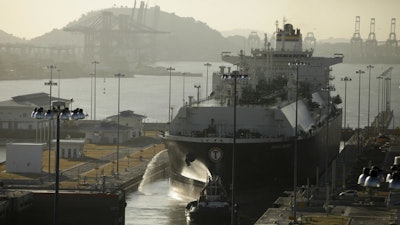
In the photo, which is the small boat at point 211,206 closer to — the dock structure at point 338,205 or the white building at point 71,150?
the dock structure at point 338,205

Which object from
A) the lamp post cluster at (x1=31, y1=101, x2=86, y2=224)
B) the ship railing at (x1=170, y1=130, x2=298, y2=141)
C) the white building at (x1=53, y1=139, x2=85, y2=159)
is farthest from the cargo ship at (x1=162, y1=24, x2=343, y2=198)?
the lamp post cluster at (x1=31, y1=101, x2=86, y2=224)

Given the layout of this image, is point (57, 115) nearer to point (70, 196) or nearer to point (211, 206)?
point (70, 196)

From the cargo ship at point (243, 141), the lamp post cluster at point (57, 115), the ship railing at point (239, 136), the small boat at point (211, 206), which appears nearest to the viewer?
the lamp post cluster at point (57, 115)

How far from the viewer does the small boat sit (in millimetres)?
36594

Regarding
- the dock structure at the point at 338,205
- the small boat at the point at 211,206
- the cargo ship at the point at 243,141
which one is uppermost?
the cargo ship at the point at 243,141

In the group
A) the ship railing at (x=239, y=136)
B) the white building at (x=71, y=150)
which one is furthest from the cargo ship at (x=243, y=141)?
the white building at (x=71, y=150)

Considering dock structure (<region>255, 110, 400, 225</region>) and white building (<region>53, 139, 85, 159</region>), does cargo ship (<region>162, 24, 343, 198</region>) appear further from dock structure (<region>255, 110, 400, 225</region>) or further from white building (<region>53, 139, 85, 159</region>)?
white building (<region>53, 139, 85, 159</region>)

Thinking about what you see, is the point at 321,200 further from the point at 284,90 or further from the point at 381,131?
the point at 381,131

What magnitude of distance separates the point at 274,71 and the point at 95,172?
51.6 ft

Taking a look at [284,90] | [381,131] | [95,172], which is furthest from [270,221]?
[381,131]

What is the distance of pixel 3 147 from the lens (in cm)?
6312

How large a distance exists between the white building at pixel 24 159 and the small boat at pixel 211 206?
28.4ft

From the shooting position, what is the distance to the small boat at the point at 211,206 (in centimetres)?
3659

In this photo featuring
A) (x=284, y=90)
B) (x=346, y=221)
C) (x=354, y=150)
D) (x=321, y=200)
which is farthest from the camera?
(x=354, y=150)
